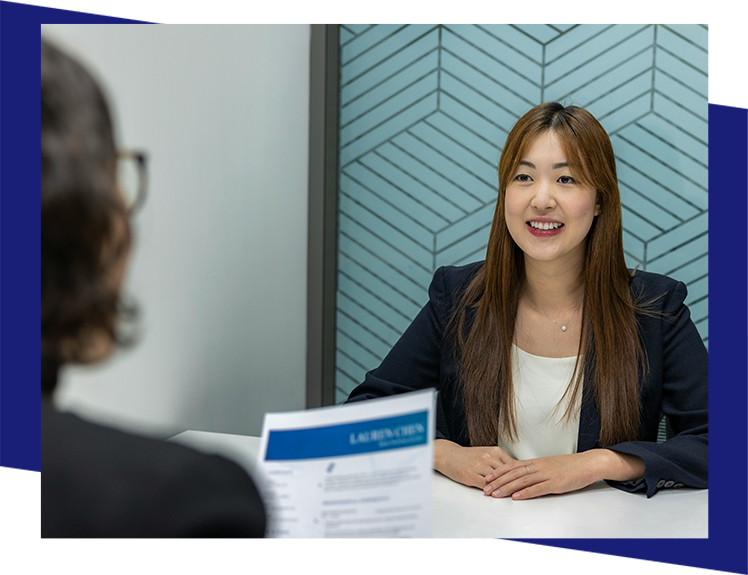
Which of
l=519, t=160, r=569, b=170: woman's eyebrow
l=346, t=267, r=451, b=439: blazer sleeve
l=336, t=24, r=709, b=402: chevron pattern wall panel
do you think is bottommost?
l=346, t=267, r=451, b=439: blazer sleeve

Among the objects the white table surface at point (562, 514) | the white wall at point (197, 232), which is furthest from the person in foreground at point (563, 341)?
the white wall at point (197, 232)

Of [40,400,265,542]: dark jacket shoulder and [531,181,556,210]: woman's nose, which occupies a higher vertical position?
[531,181,556,210]: woman's nose

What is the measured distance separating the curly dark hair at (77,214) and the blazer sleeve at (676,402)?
766mm

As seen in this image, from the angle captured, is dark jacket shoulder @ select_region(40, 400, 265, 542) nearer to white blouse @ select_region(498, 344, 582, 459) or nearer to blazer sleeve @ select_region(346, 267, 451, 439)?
blazer sleeve @ select_region(346, 267, 451, 439)

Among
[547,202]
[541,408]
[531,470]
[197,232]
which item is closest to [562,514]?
[531,470]

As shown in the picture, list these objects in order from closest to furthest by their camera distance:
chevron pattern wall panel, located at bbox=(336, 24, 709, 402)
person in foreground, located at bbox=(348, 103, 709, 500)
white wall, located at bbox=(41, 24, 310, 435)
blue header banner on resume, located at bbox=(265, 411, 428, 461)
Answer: blue header banner on resume, located at bbox=(265, 411, 428, 461), white wall, located at bbox=(41, 24, 310, 435), person in foreground, located at bbox=(348, 103, 709, 500), chevron pattern wall panel, located at bbox=(336, 24, 709, 402)

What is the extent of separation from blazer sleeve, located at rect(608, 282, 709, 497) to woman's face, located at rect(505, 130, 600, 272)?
21cm

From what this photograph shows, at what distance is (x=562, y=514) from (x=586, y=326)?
0.38 meters

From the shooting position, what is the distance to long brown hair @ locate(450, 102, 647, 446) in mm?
1068

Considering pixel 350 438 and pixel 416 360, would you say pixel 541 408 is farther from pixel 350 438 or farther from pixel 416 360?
pixel 350 438

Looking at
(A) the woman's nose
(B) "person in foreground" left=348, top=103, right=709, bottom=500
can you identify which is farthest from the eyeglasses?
(A) the woman's nose

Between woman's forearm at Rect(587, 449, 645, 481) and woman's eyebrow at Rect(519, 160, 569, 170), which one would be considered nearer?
woman's forearm at Rect(587, 449, 645, 481)

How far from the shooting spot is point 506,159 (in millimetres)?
1119

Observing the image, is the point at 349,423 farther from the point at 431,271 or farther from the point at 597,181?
the point at 431,271
